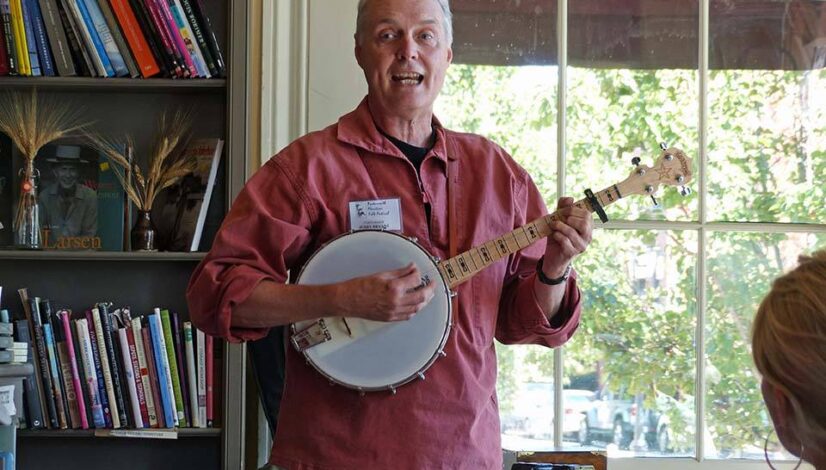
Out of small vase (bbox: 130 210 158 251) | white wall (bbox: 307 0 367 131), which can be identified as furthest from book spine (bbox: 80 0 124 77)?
white wall (bbox: 307 0 367 131)

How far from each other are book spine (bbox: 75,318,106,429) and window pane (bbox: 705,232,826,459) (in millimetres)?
1425

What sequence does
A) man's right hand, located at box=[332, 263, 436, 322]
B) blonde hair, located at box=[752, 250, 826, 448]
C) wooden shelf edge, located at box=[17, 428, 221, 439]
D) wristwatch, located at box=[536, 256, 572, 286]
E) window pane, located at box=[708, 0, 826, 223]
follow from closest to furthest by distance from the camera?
blonde hair, located at box=[752, 250, 826, 448]
man's right hand, located at box=[332, 263, 436, 322]
wristwatch, located at box=[536, 256, 572, 286]
wooden shelf edge, located at box=[17, 428, 221, 439]
window pane, located at box=[708, 0, 826, 223]

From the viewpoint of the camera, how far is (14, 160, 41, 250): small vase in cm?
253

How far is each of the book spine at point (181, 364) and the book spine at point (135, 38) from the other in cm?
59

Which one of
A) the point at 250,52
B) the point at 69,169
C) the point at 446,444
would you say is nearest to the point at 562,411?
the point at 446,444

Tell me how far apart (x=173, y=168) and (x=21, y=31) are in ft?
1.57

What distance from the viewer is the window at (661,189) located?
2523 millimetres

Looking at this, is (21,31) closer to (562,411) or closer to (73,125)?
(73,125)

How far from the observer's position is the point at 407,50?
1911mm

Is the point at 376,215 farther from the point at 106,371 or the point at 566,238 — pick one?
the point at 106,371

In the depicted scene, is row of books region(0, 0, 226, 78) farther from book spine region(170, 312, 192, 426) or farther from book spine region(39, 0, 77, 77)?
book spine region(170, 312, 192, 426)

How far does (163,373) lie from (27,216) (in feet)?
1.65

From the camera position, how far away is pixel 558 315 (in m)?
1.94

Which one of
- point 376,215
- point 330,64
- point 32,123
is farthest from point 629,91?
point 32,123
